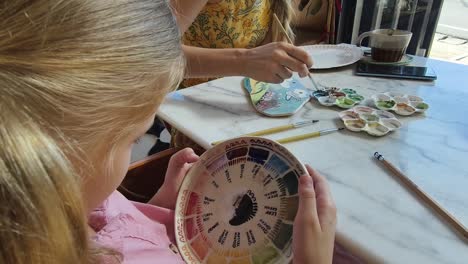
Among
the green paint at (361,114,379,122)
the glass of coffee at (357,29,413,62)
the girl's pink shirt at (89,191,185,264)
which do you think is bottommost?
the girl's pink shirt at (89,191,185,264)

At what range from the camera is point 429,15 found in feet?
5.32

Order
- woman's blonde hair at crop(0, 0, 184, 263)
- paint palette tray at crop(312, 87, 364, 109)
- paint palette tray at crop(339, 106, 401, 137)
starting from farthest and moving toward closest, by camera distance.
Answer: paint palette tray at crop(312, 87, 364, 109) < paint palette tray at crop(339, 106, 401, 137) < woman's blonde hair at crop(0, 0, 184, 263)

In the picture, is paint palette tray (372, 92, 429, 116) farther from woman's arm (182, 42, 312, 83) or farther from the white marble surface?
woman's arm (182, 42, 312, 83)

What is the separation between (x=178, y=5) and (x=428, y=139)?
65cm

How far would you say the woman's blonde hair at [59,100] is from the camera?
318 mm

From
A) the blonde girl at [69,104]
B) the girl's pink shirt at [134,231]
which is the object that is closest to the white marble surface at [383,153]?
the girl's pink shirt at [134,231]

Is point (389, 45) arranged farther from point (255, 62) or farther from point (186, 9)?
point (186, 9)

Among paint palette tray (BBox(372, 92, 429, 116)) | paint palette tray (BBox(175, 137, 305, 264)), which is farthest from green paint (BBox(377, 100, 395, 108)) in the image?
paint palette tray (BBox(175, 137, 305, 264))

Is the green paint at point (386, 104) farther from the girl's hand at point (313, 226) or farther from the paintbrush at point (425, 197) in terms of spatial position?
the girl's hand at point (313, 226)

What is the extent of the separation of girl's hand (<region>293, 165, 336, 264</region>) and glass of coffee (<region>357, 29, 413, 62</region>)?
2.08 feet

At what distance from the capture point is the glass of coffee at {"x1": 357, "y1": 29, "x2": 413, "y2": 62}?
105 cm

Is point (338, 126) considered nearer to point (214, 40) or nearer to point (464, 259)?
point (464, 259)

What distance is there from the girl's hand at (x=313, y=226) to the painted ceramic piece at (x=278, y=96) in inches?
11.8

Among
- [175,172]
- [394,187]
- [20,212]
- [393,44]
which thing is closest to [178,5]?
[175,172]
